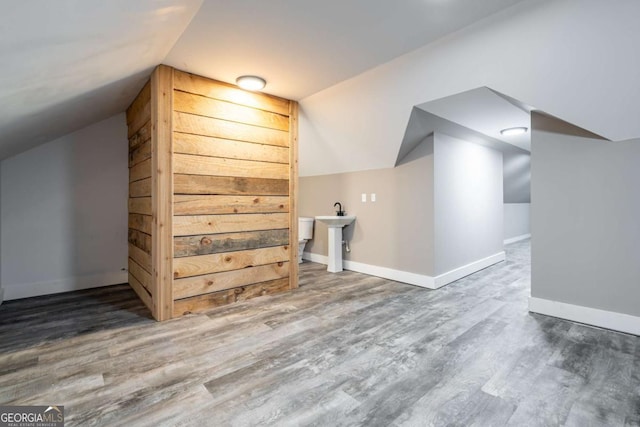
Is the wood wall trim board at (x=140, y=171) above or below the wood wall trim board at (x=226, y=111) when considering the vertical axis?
below

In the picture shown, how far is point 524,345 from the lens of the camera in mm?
2207

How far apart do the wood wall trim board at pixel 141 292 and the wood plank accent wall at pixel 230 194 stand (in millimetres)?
401

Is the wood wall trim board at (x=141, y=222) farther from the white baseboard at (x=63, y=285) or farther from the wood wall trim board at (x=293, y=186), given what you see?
the wood wall trim board at (x=293, y=186)

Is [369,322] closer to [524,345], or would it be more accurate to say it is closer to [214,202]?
[524,345]

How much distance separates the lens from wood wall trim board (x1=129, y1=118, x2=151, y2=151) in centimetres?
295

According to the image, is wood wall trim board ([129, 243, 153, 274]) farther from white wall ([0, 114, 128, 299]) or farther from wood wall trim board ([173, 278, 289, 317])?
wood wall trim board ([173, 278, 289, 317])

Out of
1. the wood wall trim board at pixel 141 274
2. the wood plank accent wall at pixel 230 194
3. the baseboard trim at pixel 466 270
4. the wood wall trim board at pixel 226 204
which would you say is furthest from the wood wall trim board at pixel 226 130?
the baseboard trim at pixel 466 270

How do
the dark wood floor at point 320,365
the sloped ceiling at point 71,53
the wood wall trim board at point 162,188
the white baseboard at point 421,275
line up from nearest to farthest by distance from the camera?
the sloped ceiling at point 71,53
the dark wood floor at point 320,365
the wood wall trim board at point 162,188
the white baseboard at point 421,275

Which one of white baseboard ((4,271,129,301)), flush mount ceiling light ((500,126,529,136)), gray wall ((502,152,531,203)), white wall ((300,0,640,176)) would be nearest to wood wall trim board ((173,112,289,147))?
white wall ((300,0,640,176))

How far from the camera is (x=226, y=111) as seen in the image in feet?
9.93

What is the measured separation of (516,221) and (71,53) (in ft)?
30.0

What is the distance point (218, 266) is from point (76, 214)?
218cm

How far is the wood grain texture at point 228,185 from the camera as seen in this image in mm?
2764

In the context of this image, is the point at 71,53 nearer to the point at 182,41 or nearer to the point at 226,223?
the point at 182,41
